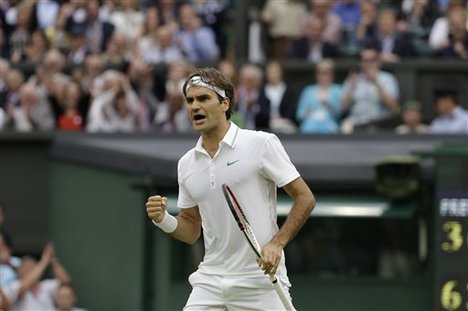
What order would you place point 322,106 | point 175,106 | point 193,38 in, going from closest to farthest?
point 322,106
point 175,106
point 193,38

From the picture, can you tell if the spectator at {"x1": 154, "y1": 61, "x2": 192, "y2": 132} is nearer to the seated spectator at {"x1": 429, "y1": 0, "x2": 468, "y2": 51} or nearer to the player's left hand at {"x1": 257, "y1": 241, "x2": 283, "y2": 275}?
the seated spectator at {"x1": 429, "y1": 0, "x2": 468, "y2": 51}

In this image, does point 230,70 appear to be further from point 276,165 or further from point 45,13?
point 276,165

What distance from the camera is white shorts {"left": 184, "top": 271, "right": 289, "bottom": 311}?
24.1ft

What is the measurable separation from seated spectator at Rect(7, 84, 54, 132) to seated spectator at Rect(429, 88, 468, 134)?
4.09 m

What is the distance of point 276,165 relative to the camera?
7.29m

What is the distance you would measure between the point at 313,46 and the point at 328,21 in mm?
311

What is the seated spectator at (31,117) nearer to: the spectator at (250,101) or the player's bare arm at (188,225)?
the spectator at (250,101)

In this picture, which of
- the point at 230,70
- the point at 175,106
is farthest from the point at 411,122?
the point at 175,106

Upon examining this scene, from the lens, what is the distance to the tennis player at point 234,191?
7.33 m

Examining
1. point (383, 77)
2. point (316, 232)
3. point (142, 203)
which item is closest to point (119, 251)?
point (142, 203)

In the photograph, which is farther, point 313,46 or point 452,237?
point 313,46

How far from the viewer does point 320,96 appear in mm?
14641

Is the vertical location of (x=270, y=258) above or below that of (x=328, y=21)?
below

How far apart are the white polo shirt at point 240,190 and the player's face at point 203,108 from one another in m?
0.12
